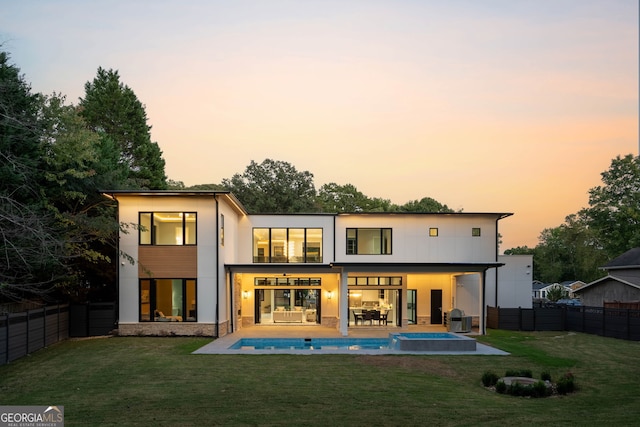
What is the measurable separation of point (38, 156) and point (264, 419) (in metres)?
13.5

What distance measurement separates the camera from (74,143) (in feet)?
61.7

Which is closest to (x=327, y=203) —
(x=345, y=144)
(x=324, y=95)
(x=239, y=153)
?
A: (x=239, y=153)

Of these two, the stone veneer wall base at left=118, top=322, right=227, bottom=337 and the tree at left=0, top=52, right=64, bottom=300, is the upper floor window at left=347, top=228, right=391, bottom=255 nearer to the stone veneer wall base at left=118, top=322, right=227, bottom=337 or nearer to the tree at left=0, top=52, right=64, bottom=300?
the stone veneer wall base at left=118, top=322, right=227, bottom=337

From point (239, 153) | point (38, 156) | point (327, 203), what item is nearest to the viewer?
point (38, 156)

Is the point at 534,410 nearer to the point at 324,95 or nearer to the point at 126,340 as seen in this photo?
the point at 126,340

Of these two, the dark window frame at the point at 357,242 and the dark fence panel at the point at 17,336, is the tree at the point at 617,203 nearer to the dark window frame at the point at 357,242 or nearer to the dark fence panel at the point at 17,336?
the dark window frame at the point at 357,242

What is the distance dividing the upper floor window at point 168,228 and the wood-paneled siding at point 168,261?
0.99ft

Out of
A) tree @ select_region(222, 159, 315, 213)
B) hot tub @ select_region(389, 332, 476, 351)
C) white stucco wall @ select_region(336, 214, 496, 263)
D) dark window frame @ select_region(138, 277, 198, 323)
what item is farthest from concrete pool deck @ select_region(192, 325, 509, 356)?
tree @ select_region(222, 159, 315, 213)

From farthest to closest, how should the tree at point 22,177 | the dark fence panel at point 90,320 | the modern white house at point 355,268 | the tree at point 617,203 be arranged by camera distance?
the tree at point 617,203 < the modern white house at point 355,268 < the dark fence panel at point 90,320 < the tree at point 22,177

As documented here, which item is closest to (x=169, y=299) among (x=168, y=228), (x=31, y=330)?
(x=168, y=228)

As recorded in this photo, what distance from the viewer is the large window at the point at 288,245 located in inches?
1073

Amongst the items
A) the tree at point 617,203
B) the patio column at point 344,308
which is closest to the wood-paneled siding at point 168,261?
the patio column at point 344,308

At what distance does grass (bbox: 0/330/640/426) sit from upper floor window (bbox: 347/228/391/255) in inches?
384

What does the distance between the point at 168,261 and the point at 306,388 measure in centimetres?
1190
